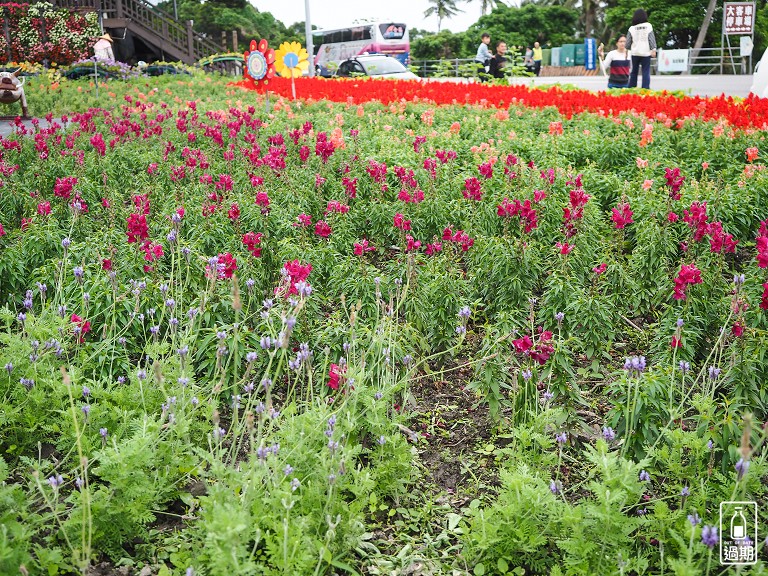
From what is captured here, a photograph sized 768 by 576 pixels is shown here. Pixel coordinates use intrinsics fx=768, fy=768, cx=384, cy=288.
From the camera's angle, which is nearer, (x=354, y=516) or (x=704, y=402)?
(x=354, y=516)

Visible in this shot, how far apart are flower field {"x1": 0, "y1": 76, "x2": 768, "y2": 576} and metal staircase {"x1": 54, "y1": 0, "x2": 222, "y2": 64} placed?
91.8 feet

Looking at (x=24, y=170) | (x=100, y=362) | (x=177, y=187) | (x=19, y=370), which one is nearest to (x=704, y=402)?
(x=100, y=362)

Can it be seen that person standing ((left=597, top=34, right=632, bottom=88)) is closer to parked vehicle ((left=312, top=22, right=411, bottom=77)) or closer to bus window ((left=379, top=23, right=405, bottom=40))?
parked vehicle ((left=312, top=22, right=411, bottom=77))

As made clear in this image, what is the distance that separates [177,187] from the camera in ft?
21.4

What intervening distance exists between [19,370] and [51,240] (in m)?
1.68

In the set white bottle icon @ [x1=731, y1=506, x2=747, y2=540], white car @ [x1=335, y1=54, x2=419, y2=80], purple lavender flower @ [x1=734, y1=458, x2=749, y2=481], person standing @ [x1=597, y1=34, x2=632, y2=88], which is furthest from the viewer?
white car @ [x1=335, y1=54, x2=419, y2=80]

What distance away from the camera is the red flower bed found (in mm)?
8914

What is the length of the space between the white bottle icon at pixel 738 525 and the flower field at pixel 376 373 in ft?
0.31

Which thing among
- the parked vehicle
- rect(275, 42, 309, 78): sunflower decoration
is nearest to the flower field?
rect(275, 42, 309, 78): sunflower decoration

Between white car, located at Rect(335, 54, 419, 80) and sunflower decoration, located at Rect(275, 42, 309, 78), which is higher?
white car, located at Rect(335, 54, 419, 80)

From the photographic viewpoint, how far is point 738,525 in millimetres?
2871

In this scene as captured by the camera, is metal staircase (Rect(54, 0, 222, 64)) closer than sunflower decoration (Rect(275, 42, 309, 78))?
No

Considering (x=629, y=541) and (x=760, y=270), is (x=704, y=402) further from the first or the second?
(x=760, y=270)

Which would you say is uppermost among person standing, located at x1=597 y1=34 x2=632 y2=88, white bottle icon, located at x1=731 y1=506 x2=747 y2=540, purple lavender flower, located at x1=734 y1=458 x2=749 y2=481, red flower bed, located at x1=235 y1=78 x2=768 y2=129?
person standing, located at x1=597 y1=34 x2=632 y2=88
